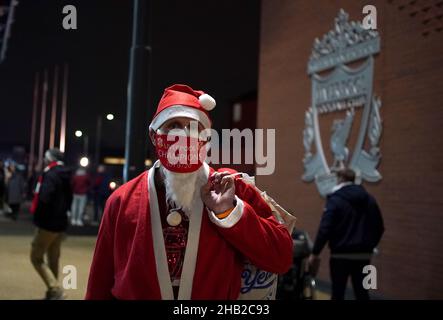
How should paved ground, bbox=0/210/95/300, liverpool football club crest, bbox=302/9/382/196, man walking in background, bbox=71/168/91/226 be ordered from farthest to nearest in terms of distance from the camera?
1. man walking in background, bbox=71/168/91/226
2. liverpool football club crest, bbox=302/9/382/196
3. paved ground, bbox=0/210/95/300

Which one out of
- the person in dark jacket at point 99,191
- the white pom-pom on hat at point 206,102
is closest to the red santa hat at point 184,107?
the white pom-pom on hat at point 206,102

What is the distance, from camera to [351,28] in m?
7.62

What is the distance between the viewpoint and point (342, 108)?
786cm

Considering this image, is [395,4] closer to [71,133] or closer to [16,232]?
Result: [71,133]

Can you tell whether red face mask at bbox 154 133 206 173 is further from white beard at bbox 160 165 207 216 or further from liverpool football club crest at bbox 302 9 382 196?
liverpool football club crest at bbox 302 9 382 196

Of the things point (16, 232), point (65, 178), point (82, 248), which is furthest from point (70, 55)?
point (16, 232)

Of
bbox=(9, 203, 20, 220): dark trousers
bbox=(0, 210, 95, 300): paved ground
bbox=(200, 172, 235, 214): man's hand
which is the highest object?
bbox=(200, 172, 235, 214): man's hand

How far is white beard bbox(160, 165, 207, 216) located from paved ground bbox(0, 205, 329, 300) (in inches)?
121

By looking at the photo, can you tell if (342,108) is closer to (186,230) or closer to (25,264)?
(25,264)

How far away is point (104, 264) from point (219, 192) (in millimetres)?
512

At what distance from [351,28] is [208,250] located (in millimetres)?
6328

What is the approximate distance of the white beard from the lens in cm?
195

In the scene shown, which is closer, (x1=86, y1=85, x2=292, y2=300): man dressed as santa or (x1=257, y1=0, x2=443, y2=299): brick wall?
(x1=86, y1=85, x2=292, y2=300): man dressed as santa

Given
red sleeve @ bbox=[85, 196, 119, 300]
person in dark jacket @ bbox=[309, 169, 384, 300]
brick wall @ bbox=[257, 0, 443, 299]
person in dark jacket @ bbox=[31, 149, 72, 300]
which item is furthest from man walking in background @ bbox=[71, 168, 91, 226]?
red sleeve @ bbox=[85, 196, 119, 300]
